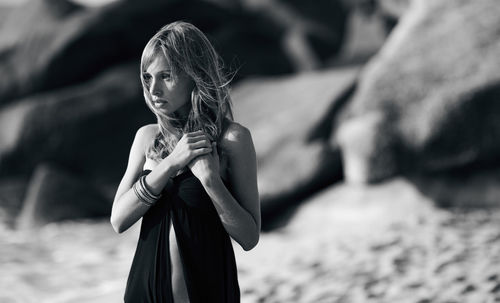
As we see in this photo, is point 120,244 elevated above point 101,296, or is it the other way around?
point 120,244

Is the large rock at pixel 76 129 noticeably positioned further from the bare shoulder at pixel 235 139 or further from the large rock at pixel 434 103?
the bare shoulder at pixel 235 139

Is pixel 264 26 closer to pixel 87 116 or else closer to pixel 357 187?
pixel 87 116

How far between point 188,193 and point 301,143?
5003 millimetres

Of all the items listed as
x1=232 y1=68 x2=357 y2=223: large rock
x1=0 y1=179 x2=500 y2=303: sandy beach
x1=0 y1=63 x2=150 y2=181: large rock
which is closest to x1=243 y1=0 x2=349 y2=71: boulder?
x1=232 y1=68 x2=357 y2=223: large rock

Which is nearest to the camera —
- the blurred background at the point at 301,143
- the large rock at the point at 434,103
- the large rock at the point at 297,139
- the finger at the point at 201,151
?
the finger at the point at 201,151

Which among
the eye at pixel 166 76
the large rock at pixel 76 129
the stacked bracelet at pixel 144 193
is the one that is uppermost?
the large rock at pixel 76 129

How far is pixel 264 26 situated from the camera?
10633 mm

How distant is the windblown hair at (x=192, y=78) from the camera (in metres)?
2.03

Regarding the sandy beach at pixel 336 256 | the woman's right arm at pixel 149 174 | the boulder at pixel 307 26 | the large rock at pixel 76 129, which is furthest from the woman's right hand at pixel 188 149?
the boulder at pixel 307 26

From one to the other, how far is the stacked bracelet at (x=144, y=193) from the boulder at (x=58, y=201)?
20.1 ft

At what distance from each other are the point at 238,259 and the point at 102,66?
17.1ft

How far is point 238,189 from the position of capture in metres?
2.06

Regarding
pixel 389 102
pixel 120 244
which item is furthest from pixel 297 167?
pixel 120 244

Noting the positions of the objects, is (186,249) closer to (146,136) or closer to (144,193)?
(144,193)
